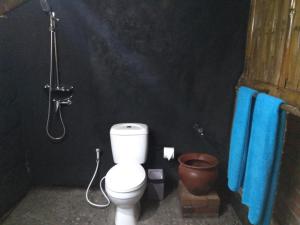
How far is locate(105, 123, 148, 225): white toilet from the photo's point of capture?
1.78 metres

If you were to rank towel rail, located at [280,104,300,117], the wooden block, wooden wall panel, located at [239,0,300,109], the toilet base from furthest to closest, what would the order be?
the wooden block < the toilet base < wooden wall panel, located at [239,0,300,109] < towel rail, located at [280,104,300,117]

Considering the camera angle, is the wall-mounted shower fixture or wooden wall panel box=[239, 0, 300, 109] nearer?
wooden wall panel box=[239, 0, 300, 109]

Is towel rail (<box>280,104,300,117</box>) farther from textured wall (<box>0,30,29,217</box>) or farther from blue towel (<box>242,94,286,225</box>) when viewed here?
textured wall (<box>0,30,29,217</box>)

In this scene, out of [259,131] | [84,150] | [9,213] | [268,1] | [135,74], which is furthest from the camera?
[84,150]

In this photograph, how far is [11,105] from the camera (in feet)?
7.20

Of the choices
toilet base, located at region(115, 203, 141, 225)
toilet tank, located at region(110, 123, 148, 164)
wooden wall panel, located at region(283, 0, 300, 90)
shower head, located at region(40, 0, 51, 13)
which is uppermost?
shower head, located at region(40, 0, 51, 13)

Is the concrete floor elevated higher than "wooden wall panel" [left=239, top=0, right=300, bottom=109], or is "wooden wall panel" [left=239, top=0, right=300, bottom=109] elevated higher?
"wooden wall panel" [left=239, top=0, right=300, bottom=109]

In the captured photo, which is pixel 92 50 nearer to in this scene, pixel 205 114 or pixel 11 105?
pixel 11 105

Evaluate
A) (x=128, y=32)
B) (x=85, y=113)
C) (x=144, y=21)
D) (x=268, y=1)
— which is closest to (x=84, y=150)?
(x=85, y=113)

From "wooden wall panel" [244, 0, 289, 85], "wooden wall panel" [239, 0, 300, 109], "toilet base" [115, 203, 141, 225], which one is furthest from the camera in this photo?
"toilet base" [115, 203, 141, 225]

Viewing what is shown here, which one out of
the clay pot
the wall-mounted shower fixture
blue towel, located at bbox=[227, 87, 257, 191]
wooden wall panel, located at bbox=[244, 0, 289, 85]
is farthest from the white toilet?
wooden wall panel, located at bbox=[244, 0, 289, 85]

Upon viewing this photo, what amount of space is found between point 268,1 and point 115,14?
4.03ft

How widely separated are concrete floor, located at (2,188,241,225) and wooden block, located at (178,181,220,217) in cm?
5

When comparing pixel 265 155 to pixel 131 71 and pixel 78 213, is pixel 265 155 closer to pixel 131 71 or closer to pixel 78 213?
pixel 131 71
